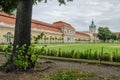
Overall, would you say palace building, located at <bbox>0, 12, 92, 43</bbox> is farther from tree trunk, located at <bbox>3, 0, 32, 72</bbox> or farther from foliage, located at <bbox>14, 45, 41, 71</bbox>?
foliage, located at <bbox>14, 45, 41, 71</bbox>

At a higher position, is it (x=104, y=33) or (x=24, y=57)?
(x=104, y=33)

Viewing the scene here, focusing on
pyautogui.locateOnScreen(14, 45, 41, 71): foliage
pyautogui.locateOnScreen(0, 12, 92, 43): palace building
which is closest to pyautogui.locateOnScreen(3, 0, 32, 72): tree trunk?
pyautogui.locateOnScreen(14, 45, 41, 71): foliage

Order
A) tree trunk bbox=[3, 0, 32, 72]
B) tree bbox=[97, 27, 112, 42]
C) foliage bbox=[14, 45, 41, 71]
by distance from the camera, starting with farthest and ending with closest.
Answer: tree bbox=[97, 27, 112, 42]
tree trunk bbox=[3, 0, 32, 72]
foliage bbox=[14, 45, 41, 71]

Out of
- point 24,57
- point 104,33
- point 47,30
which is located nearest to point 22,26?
point 24,57

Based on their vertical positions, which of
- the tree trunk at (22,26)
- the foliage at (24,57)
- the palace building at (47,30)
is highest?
the palace building at (47,30)

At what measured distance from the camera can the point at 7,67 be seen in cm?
889

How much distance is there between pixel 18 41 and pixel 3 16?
162 ft

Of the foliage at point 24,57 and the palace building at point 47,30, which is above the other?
the palace building at point 47,30

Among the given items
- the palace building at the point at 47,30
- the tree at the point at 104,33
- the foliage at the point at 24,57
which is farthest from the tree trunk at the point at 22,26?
the tree at the point at 104,33

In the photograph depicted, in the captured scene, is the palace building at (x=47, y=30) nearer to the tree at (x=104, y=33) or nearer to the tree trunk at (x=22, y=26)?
the tree at (x=104, y=33)

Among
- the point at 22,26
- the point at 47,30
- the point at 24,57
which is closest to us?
the point at 24,57

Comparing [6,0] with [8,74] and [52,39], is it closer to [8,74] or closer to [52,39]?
[8,74]

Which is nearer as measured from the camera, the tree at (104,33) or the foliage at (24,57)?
the foliage at (24,57)

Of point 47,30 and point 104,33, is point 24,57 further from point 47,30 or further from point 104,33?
point 104,33
